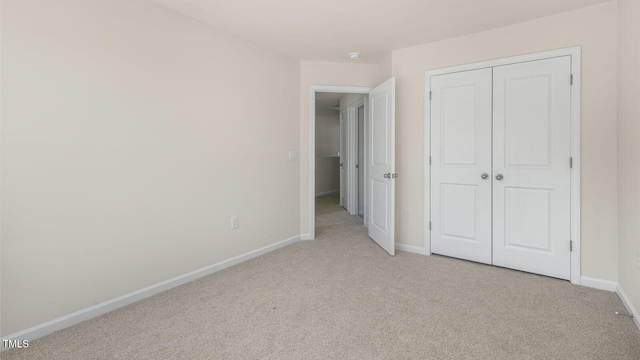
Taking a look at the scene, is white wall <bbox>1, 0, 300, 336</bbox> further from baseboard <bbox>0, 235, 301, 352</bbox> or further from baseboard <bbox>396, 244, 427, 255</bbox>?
baseboard <bbox>396, 244, 427, 255</bbox>

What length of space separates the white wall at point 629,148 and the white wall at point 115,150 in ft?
9.91

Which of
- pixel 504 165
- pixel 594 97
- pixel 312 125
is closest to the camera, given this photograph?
pixel 594 97

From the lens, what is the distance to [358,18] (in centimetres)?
249

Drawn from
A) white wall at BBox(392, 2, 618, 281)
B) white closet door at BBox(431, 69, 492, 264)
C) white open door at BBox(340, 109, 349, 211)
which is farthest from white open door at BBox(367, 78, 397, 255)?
white open door at BBox(340, 109, 349, 211)

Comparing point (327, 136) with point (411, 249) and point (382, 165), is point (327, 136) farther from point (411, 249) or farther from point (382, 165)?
point (411, 249)

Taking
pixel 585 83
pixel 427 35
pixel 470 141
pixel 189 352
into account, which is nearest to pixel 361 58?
pixel 427 35

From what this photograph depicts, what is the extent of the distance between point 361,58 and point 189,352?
11.0ft

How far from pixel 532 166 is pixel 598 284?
3.51 ft

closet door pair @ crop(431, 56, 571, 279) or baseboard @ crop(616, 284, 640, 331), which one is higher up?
closet door pair @ crop(431, 56, 571, 279)

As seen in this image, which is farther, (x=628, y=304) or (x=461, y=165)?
(x=461, y=165)

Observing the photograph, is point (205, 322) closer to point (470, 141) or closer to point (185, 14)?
point (185, 14)

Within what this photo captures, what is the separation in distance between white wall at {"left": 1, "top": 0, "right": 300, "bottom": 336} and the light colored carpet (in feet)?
1.11

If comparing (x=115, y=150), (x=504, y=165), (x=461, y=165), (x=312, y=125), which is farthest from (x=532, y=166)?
(x=115, y=150)

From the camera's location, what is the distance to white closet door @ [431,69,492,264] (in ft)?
9.32
